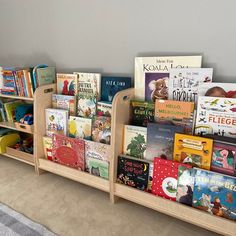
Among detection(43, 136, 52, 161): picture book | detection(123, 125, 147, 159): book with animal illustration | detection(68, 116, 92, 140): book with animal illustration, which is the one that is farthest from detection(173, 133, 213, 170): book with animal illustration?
detection(43, 136, 52, 161): picture book

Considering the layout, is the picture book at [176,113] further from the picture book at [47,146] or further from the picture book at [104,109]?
the picture book at [47,146]

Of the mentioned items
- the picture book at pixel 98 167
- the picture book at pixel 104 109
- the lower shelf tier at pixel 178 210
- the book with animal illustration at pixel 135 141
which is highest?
the picture book at pixel 104 109

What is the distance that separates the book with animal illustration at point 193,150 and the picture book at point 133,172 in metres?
0.19

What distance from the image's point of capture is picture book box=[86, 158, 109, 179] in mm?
1487

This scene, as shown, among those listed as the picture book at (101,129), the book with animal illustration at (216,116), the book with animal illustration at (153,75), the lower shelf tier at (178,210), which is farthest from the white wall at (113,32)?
the lower shelf tier at (178,210)

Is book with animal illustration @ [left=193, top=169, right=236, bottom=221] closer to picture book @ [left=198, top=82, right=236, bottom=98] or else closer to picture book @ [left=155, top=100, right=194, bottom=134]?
picture book @ [left=155, top=100, right=194, bottom=134]

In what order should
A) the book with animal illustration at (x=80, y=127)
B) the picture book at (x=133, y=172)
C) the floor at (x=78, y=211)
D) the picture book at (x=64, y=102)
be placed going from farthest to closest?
the picture book at (x=64, y=102)
the book with animal illustration at (x=80, y=127)
the picture book at (x=133, y=172)
the floor at (x=78, y=211)

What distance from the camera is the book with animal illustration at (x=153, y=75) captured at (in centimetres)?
137

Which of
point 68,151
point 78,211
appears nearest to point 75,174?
point 68,151

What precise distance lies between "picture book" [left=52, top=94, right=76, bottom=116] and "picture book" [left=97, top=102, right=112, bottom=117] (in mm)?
203

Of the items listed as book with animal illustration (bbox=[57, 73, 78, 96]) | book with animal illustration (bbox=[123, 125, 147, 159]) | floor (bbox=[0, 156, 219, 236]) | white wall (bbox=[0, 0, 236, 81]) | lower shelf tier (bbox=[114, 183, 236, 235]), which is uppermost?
white wall (bbox=[0, 0, 236, 81])

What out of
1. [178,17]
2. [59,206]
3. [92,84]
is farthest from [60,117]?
[178,17]

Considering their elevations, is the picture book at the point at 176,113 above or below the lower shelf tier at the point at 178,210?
above

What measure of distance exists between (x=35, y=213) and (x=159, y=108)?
2.97ft
